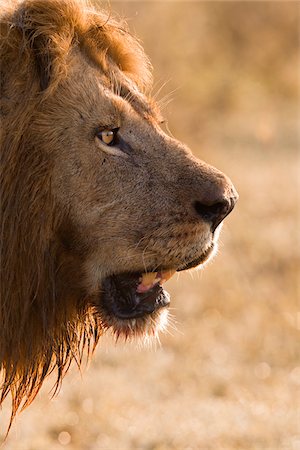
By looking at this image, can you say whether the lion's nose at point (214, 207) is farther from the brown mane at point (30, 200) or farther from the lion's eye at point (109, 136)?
the brown mane at point (30, 200)

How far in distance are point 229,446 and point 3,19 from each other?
237cm

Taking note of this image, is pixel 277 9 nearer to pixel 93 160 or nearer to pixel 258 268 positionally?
pixel 258 268

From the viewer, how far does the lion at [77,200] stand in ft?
9.59

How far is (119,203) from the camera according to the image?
9.92ft

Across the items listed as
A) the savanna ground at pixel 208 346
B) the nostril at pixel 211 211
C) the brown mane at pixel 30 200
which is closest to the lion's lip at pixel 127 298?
the brown mane at pixel 30 200

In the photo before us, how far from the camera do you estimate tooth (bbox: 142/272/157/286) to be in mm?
3072

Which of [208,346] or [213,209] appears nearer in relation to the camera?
[213,209]

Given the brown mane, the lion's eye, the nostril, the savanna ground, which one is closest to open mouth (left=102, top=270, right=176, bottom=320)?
the brown mane

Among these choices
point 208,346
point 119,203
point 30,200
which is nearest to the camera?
point 30,200

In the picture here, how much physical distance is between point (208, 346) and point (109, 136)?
338cm

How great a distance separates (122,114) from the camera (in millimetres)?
3074

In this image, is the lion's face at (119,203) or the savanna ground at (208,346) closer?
the lion's face at (119,203)

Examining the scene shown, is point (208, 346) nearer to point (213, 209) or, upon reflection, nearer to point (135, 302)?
point (135, 302)

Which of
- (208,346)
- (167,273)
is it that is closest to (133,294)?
(167,273)
